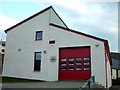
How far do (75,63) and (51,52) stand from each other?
2.45 m

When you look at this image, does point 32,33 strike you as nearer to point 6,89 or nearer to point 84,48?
point 84,48

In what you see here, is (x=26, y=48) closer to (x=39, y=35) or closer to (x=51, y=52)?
(x=39, y=35)

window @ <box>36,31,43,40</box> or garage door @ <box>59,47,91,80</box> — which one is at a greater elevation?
window @ <box>36,31,43,40</box>

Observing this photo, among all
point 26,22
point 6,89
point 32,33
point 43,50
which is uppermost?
point 26,22

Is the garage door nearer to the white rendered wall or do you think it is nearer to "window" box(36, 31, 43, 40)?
the white rendered wall

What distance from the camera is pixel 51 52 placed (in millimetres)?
16250

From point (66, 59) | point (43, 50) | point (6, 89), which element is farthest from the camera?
point (43, 50)

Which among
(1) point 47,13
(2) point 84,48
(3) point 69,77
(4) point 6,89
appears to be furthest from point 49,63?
(4) point 6,89

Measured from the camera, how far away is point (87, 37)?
15.1 metres

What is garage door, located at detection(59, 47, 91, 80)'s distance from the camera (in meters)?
14.7

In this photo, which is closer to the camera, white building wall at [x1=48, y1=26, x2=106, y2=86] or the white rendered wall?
white building wall at [x1=48, y1=26, x2=106, y2=86]

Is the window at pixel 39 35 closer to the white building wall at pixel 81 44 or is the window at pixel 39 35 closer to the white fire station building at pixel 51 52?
the white fire station building at pixel 51 52

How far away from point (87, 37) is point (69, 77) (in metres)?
3.55

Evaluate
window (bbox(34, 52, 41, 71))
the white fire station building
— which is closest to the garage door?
the white fire station building
